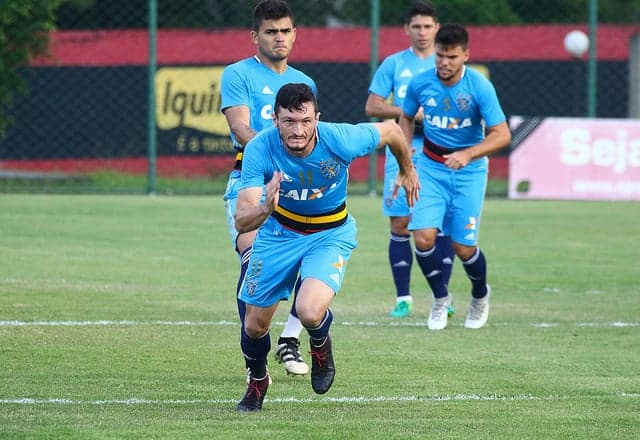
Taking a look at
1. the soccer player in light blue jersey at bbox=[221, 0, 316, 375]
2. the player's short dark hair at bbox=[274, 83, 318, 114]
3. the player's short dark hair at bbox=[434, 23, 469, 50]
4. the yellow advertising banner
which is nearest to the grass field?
the soccer player in light blue jersey at bbox=[221, 0, 316, 375]

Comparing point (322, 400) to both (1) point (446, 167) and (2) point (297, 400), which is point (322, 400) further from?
(1) point (446, 167)

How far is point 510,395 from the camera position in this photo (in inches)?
299

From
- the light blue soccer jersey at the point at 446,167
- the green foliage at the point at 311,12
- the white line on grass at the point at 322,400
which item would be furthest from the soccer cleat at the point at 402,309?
the green foliage at the point at 311,12

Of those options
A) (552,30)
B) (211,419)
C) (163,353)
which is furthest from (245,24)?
(211,419)

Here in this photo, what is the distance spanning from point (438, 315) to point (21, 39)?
1501 cm

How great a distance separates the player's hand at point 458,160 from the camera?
9789mm

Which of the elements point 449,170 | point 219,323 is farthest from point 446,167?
point 219,323

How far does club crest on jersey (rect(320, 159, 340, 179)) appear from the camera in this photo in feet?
23.8

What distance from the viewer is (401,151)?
25.2ft

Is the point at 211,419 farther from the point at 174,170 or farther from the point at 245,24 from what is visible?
the point at 245,24

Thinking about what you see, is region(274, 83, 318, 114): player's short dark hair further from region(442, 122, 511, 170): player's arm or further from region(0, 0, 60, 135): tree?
region(0, 0, 60, 135): tree

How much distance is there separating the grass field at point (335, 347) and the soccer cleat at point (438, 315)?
0.17m

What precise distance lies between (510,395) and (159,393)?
75.2 inches

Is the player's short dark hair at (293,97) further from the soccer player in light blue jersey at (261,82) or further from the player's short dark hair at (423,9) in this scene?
the player's short dark hair at (423,9)
